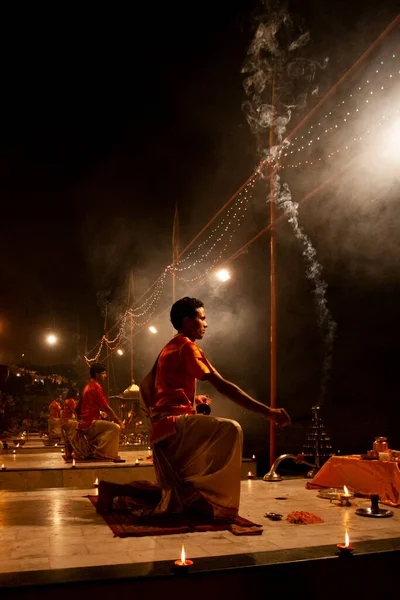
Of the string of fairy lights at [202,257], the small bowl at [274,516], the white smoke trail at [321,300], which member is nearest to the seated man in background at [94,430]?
the string of fairy lights at [202,257]

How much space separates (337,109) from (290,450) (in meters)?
33.1

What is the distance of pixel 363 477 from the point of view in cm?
683

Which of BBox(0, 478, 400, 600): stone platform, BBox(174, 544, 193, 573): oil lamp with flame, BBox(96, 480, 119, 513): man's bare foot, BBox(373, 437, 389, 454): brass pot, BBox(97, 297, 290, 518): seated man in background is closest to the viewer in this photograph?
BBox(0, 478, 400, 600): stone platform

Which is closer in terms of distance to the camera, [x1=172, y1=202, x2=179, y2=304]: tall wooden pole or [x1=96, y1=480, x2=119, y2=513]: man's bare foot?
[x1=96, y1=480, x2=119, y2=513]: man's bare foot

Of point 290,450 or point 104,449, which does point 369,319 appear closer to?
point 290,450

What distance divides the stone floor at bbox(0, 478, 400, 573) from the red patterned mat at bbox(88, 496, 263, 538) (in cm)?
9

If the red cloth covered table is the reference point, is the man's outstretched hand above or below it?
above

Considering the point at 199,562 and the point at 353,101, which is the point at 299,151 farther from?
the point at 199,562

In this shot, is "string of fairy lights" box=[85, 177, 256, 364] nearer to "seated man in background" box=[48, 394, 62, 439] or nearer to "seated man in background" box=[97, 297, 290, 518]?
"seated man in background" box=[48, 394, 62, 439]

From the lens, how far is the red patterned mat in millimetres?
4551

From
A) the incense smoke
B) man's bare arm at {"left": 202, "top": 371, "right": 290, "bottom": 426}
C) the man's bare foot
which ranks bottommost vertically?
the man's bare foot

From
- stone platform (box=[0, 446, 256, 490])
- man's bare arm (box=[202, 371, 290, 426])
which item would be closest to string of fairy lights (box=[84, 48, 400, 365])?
man's bare arm (box=[202, 371, 290, 426])

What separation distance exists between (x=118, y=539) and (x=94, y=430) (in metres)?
7.76

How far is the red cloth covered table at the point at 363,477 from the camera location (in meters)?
6.42
